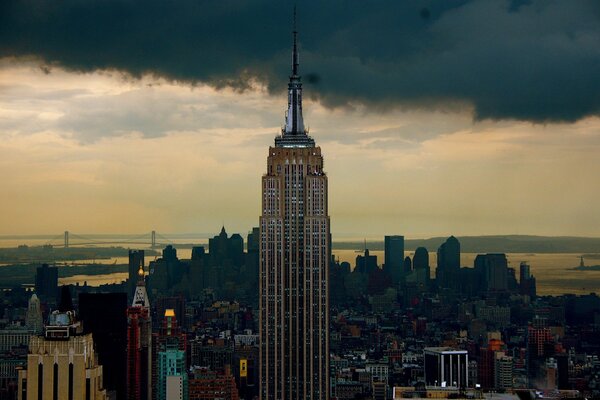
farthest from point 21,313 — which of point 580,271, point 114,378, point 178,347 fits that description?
point 580,271

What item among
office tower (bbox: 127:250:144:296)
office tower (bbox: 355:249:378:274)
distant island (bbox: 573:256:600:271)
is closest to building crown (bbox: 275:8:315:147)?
office tower (bbox: 355:249:378:274)

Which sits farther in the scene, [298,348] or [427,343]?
[298,348]

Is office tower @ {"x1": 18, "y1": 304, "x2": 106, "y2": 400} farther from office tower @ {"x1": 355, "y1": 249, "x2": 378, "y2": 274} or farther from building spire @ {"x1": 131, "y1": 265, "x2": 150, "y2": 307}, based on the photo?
office tower @ {"x1": 355, "y1": 249, "x2": 378, "y2": 274}

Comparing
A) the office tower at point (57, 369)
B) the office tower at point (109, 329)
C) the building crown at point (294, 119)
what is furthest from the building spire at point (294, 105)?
the office tower at point (57, 369)

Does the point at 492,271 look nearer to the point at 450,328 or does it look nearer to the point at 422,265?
the point at 422,265

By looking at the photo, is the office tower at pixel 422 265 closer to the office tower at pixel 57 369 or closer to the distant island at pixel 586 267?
the distant island at pixel 586 267

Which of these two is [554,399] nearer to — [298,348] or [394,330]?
[394,330]
